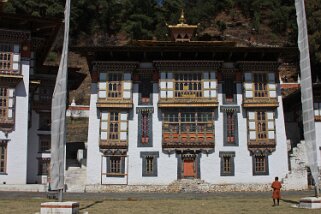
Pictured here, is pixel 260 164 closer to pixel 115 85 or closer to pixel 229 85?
pixel 229 85

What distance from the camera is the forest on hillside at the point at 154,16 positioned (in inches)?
3169

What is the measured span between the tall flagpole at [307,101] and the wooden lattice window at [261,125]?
14662 millimetres

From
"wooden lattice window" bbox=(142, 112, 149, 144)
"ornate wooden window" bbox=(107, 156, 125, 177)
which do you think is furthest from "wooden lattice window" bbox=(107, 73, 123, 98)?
"ornate wooden window" bbox=(107, 156, 125, 177)

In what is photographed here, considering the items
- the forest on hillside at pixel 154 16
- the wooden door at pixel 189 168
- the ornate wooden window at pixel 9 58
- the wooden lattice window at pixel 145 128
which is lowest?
the wooden door at pixel 189 168

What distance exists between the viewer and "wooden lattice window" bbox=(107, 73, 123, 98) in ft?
118

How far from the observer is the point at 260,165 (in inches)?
1411

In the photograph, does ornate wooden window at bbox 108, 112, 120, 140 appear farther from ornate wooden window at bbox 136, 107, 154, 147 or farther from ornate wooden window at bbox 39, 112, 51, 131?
→ ornate wooden window at bbox 39, 112, 51, 131

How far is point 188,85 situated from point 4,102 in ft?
45.6

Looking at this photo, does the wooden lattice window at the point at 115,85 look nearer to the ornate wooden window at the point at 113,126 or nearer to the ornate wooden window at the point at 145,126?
the ornate wooden window at the point at 113,126

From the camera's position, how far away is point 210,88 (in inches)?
1416

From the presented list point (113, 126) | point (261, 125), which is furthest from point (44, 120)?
point (261, 125)

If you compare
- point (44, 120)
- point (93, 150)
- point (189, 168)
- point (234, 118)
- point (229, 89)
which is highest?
point (229, 89)

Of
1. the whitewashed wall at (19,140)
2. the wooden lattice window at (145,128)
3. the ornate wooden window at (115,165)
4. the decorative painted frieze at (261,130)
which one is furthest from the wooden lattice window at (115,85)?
the decorative painted frieze at (261,130)

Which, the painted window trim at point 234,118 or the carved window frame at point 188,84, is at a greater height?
the carved window frame at point 188,84
